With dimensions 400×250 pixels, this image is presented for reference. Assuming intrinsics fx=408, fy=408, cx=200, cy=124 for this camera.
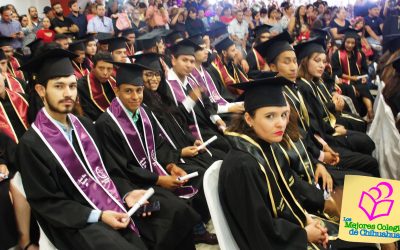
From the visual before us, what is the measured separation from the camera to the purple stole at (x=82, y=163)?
2381 millimetres

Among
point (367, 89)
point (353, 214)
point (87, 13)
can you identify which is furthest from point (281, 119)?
point (87, 13)

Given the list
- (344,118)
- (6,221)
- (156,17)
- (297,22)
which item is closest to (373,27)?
(297,22)

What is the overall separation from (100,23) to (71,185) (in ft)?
23.2

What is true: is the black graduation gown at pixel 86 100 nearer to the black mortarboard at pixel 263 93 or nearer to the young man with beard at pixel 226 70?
the young man with beard at pixel 226 70

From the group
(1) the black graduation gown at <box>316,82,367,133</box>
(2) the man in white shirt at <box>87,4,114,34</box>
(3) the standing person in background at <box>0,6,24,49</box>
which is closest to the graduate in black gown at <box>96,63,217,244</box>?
(1) the black graduation gown at <box>316,82,367,133</box>

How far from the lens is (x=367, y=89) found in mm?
6184

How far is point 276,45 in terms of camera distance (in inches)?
145

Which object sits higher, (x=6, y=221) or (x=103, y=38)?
(x=103, y=38)

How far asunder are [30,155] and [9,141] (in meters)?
1.16

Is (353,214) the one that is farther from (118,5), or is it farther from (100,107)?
(118,5)

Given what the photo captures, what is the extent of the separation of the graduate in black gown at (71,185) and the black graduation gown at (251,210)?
675 mm

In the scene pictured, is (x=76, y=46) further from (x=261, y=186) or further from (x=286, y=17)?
(x=286, y=17)

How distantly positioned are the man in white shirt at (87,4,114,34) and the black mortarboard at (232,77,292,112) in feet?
23.2

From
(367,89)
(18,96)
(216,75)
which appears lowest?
(367,89)
